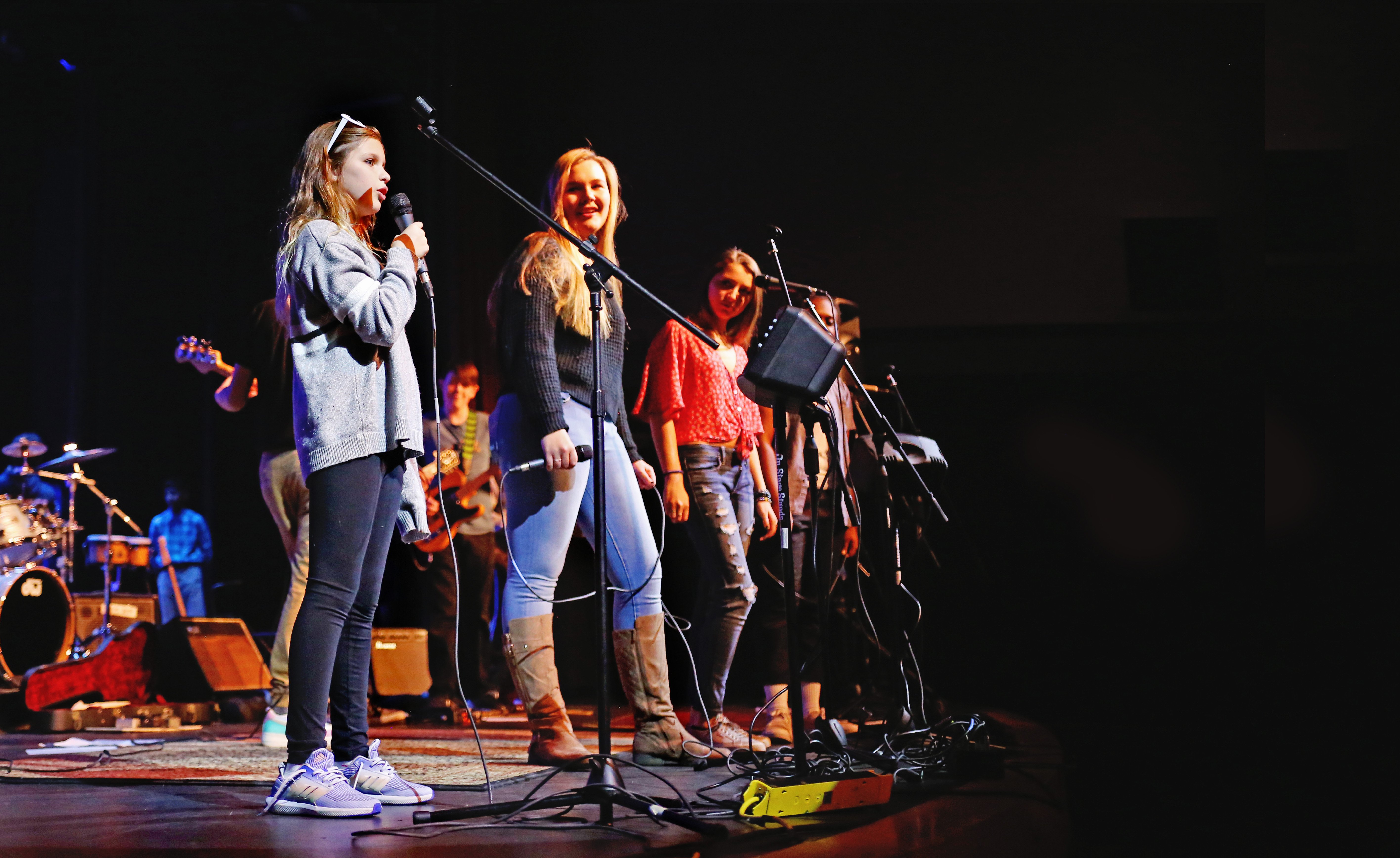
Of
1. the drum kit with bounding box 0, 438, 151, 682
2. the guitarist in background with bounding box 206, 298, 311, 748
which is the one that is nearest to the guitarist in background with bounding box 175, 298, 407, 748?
the guitarist in background with bounding box 206, 298, 311, 748

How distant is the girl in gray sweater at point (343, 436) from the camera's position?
2131mm

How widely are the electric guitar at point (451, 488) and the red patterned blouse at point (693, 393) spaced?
181cm

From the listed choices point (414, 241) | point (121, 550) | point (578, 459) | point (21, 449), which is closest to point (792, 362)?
point (578, 459)

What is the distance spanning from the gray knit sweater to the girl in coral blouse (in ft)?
3.94

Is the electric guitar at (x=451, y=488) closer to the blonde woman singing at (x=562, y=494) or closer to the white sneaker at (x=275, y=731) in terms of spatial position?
the white sneaker at (x=275, y=731)

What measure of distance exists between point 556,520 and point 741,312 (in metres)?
1.29

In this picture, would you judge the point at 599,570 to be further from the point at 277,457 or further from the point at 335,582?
the point at 277,457

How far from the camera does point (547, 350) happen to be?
2.70 metres

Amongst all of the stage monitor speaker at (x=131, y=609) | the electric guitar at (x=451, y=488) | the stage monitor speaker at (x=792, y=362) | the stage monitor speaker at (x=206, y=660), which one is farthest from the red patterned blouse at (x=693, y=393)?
the stage monitor speaker at (x=131, y=609)

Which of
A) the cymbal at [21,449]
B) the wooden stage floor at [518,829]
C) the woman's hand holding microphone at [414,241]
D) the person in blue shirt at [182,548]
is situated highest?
the woman's hand holding microphone at [414,241]

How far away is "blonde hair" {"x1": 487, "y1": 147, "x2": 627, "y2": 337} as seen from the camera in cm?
278

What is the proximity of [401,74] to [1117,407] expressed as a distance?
16.8ft

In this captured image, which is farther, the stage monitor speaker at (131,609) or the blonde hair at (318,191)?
the stage monitor speaker at (131,609)

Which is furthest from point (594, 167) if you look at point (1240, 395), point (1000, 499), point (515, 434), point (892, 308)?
point (1240, 395)
